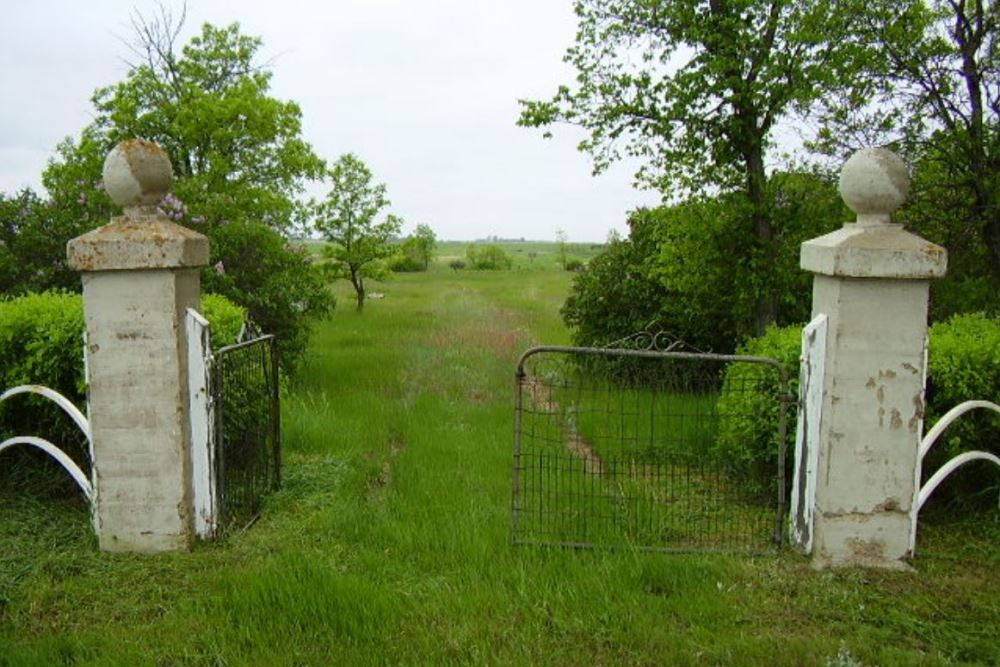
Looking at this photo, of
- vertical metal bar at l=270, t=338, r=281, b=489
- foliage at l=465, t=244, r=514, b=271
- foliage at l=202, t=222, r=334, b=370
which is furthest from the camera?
foliage at l=465, t=244, r=514, b=271

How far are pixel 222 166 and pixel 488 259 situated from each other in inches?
1747

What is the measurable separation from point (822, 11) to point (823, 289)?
12.6ft

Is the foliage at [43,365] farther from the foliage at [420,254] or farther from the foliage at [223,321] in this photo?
the foliage at [420,254]

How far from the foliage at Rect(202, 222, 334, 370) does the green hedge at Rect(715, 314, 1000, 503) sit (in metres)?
7.02

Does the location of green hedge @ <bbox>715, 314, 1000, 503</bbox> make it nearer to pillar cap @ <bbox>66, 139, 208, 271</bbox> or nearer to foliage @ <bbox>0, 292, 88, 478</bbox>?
pillar cap @ <bbox>66, 139, 208, 271</bbox>

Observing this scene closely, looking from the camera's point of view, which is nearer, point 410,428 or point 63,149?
point 410,428

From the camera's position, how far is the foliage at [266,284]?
444 inches

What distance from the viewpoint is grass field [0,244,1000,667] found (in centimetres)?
375

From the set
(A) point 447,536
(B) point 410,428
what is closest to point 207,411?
(A) point 447,536

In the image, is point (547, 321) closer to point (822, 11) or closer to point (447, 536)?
point (822, 11)

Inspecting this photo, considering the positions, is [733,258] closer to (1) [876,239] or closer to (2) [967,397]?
(2) [967,397]

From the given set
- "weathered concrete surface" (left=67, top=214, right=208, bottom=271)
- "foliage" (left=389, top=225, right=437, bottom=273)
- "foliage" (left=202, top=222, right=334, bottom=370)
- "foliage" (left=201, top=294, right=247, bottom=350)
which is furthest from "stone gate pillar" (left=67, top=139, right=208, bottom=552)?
"foliage" (left=389, top=225, right=437, bottom=273)

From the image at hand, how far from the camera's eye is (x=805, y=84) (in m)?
7.43

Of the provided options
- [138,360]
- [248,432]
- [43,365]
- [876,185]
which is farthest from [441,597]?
[43,365]
